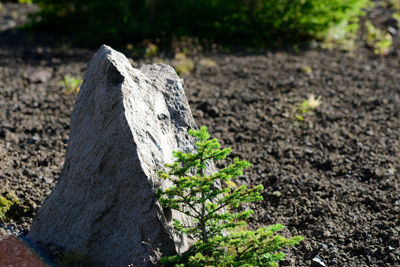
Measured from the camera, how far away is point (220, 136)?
5.01 m

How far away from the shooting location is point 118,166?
9.35 ft

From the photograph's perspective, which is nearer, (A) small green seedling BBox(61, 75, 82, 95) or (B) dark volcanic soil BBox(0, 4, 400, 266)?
(B) dark volcanic soil BBox(0, 4, 400, 266)

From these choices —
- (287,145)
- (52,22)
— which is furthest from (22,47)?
(287,145)

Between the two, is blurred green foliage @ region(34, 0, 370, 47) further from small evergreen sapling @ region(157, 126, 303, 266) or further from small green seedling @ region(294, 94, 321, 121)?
small evergreen sapling @ region(157, 126, 303, 266)

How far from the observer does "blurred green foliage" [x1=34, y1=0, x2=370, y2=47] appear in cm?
818

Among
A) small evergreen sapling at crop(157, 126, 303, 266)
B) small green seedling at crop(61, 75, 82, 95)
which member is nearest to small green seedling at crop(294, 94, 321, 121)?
small green seedling at crop(61, 75, 82, 95)

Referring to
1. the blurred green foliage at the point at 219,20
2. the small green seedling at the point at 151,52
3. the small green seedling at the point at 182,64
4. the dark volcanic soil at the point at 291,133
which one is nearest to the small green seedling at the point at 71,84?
the dark volcanic soil at the point at 291,133

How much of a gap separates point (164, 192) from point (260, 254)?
2.24ft

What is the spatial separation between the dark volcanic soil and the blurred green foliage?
0.65 meters

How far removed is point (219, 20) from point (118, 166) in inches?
248

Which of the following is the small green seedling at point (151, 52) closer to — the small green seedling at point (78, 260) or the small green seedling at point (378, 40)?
the small green seedling at point (378, 40)

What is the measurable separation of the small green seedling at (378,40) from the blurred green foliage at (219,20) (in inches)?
23.8

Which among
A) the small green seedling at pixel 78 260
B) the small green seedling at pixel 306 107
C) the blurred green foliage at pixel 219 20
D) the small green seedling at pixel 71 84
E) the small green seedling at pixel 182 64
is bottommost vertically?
the small green seedling at pixel 78 260

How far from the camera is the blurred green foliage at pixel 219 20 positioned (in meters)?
8.18
